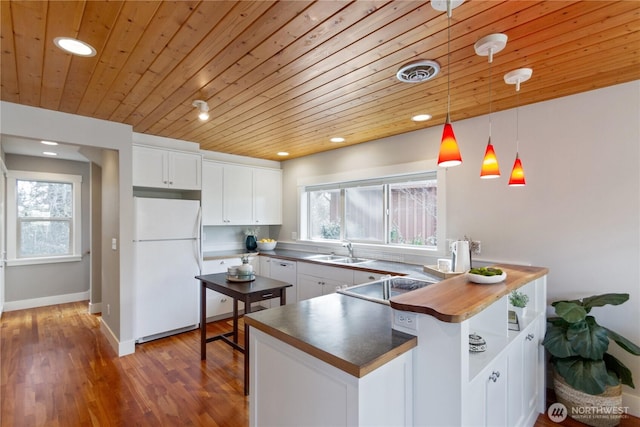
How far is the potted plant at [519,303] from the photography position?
6.79 ft

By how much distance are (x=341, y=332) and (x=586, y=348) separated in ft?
5.89

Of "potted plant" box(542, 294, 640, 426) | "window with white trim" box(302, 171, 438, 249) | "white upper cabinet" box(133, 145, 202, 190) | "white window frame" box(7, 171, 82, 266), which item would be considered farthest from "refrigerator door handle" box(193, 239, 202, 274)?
"potted plant" box(542, 294, 640, 426)

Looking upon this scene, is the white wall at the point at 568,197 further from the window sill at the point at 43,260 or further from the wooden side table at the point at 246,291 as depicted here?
the window sill at the point at 43,260

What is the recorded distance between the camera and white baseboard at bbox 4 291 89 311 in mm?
4555

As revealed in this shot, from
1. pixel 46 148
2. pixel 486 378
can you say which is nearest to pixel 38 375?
pixel 46 148

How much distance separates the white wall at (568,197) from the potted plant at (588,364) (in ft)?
0.88

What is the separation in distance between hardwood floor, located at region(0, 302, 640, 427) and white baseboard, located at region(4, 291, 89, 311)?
3.13 ft

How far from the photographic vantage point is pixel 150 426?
6.81 feet

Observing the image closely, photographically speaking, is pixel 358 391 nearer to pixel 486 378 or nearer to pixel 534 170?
pixel 486 378

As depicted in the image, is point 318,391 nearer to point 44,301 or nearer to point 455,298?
point 455,298

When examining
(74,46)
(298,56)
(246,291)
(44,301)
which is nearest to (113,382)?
(246,291)

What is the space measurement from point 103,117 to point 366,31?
273 cm

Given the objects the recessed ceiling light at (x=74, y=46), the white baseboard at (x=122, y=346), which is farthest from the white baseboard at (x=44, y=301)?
the recessed ceiling light at (x=74, y=46)

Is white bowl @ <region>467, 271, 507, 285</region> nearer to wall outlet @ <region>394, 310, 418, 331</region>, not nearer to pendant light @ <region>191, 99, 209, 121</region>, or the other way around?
wall outlet @ <region>394, 310, 418, 331</region>
